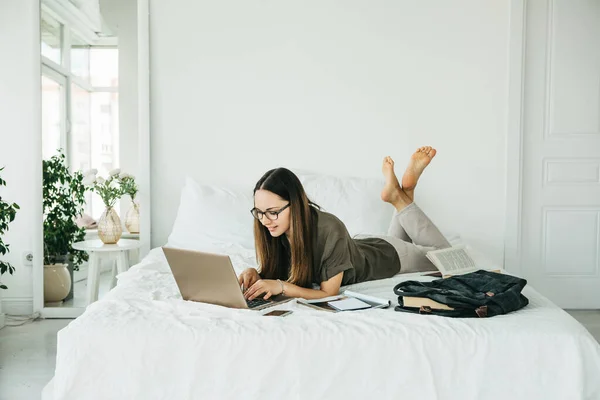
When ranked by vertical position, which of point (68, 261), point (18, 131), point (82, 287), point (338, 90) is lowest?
point (82, 287)

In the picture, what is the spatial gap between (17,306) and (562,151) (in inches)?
142

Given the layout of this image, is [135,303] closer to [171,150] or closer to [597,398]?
[597,398]

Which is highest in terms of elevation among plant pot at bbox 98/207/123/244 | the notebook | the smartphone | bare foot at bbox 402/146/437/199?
bare foot at bbox 402/146/437/199

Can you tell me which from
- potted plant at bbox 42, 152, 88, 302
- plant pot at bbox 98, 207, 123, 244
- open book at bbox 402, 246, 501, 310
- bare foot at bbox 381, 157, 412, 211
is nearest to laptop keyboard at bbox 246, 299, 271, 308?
open book at bbox 402, 246, 501, 310

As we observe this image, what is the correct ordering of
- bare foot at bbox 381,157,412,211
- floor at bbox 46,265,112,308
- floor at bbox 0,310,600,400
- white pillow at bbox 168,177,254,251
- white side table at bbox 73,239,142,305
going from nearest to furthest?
floor at bbox 0,310,600,400 < bare foot at bbox 381,157,412,211 < white pillow at bbox 168,177,254,251 < white side table at bbox 73,239,142,305 < floor at bbox 46,265,112,308

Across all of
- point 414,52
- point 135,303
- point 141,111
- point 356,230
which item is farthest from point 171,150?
point 135,303

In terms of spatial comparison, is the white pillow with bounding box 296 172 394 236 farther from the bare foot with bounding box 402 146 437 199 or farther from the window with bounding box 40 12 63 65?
the window with bounding box 40 12 63 65

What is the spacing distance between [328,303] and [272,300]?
21 centimetres

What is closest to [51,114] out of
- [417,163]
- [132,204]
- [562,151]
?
[132,204]

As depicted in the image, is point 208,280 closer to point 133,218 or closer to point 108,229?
point 108,229

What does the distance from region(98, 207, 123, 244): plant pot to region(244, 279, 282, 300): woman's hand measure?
177cm

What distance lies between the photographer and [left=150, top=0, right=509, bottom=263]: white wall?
3.73 m

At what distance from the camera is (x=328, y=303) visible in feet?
6.37

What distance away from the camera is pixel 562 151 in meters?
3.79
